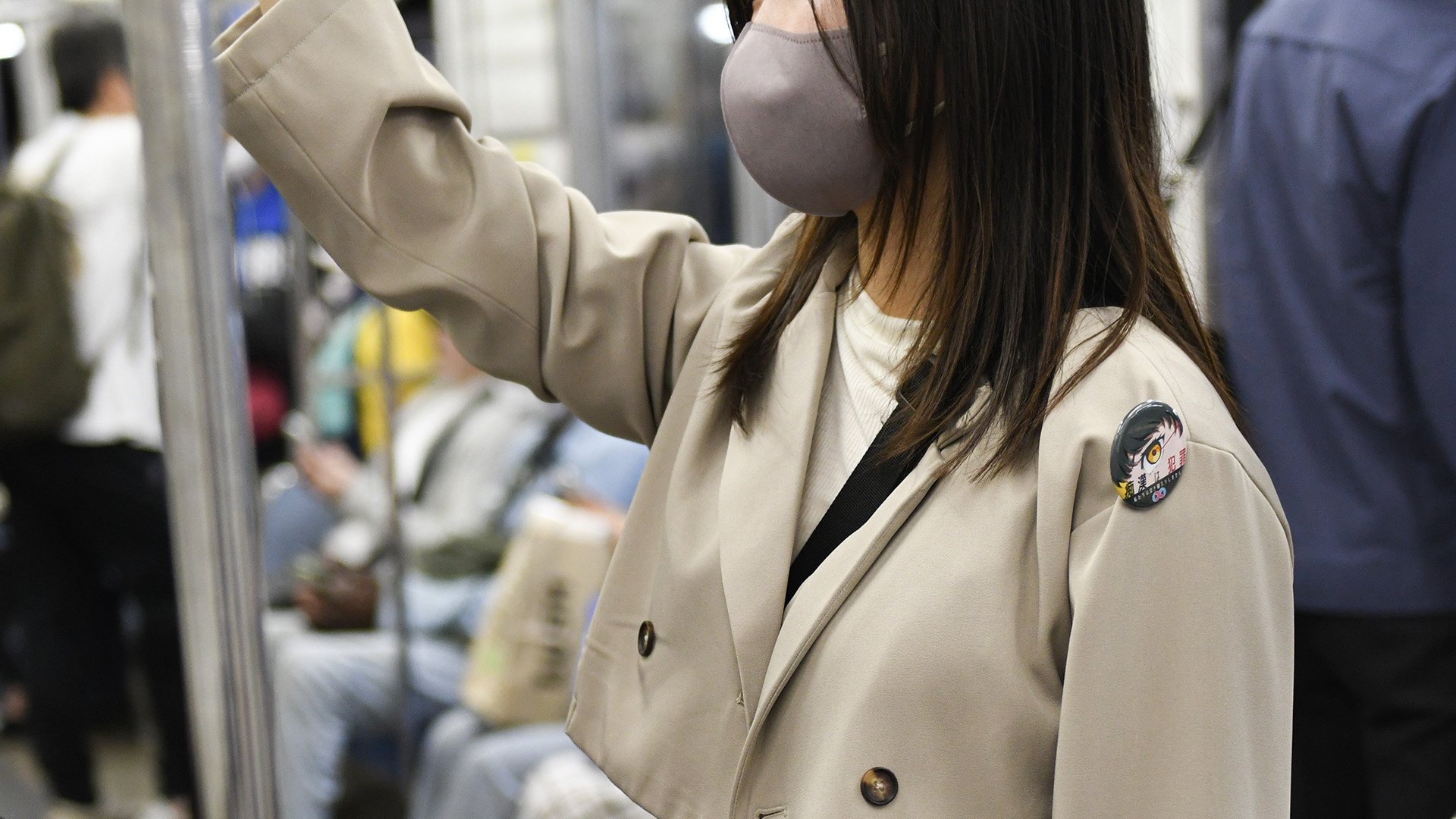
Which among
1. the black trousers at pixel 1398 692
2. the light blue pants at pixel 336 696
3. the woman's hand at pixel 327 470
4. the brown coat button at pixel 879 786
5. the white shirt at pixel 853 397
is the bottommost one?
the light blue pants at pixel 336 696

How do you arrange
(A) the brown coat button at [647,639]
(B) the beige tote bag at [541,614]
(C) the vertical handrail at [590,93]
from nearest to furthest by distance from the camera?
1. (A) the brown coat button at [647,639]
2. (B) the beige tote bag at [541,614]
3. (C) the vertical handrail at [590,93]

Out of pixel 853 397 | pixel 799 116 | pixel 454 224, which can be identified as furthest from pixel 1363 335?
pixel 454 224

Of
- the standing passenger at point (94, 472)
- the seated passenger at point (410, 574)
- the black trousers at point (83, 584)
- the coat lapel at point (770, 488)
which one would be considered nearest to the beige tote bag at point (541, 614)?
the seated passenger at point (410, 574)

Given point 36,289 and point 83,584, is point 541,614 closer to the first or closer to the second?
point 36,289

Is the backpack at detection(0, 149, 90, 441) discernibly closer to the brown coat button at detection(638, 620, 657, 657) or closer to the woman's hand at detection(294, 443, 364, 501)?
the woman's hand at detection(294, 443, 364, 501)

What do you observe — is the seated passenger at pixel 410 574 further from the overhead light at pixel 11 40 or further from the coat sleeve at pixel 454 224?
the coat sleeve at pixel 454 224

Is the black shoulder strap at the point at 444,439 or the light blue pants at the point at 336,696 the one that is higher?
the black shoulder strap at the point at 444,439

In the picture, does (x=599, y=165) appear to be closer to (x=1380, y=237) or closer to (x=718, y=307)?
(x=1380, y=237)

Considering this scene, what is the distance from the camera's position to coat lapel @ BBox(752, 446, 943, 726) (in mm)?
906

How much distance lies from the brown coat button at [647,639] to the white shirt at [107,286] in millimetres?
2027

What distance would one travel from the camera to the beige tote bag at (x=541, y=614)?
241 cm

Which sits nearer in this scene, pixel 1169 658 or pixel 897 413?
pixel 1169 658

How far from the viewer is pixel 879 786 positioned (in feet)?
2.90

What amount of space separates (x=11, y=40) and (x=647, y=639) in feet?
8.16
